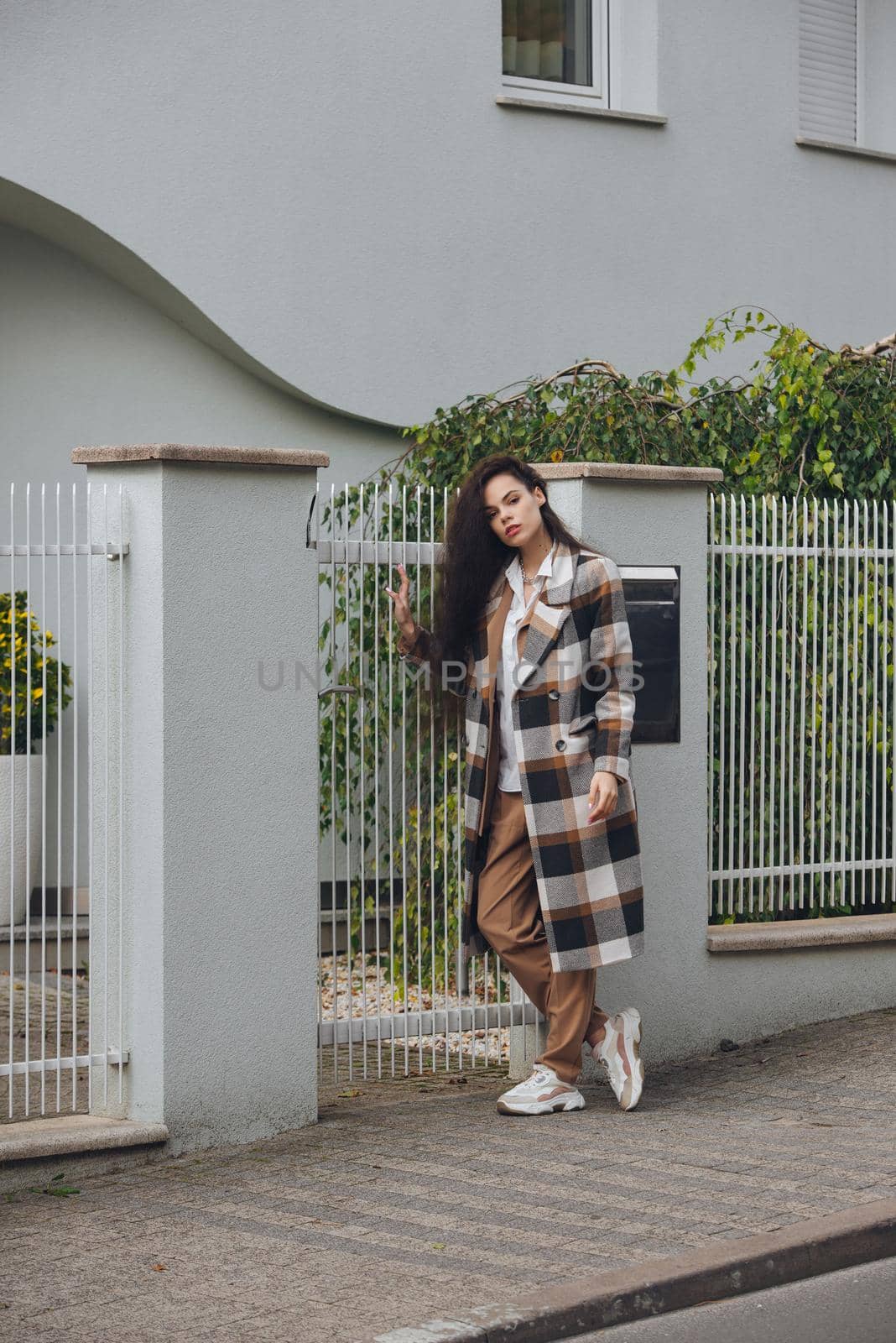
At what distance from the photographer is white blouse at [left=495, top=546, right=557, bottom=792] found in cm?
621

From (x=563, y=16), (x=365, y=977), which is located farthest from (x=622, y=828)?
(x=563, y=16)

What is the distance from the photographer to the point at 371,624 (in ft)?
21.4

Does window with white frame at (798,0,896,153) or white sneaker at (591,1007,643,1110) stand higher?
window with white frame at (798,0,896,153)

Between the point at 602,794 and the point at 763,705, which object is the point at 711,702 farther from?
the point at 602,794

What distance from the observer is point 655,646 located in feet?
23.1

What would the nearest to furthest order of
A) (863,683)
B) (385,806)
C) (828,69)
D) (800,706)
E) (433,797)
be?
(385,806) → (433,797) → (800,706) → (863,683) → (828,69)

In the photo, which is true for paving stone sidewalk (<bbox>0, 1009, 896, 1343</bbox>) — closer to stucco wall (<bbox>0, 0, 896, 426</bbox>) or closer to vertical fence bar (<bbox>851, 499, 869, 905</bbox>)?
vertical fence bar (<bbox>851, 499, 869, 905</bbox>)

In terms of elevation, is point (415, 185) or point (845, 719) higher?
point (415, 185)

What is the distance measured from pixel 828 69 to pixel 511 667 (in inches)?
318

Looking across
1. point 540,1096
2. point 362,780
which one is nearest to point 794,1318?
point 540,1096

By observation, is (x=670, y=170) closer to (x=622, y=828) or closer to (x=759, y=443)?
(x=759, y=443)

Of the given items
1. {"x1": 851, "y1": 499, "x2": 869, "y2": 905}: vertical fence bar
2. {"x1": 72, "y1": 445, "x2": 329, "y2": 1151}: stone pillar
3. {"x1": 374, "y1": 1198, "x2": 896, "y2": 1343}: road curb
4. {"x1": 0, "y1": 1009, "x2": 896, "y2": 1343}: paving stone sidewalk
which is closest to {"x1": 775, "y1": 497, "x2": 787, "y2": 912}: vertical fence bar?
{"x1": 851, "y1": 499, "x2": 869, "y2": 905}: vertical fence bar

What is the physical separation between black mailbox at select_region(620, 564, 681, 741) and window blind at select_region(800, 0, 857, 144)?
6.52m

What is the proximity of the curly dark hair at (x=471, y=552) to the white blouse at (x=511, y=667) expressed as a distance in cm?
8
